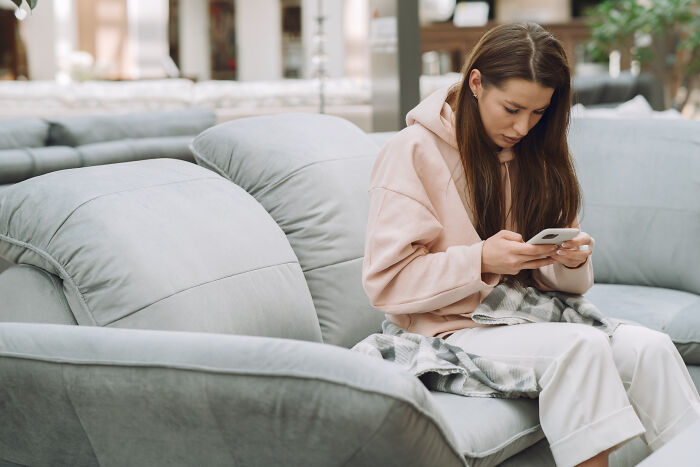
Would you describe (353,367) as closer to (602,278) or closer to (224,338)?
(224,338)

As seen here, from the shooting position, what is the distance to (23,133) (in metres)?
3.08

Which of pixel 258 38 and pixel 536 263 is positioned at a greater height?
pixel 258 38

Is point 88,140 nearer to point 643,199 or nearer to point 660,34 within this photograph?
point 643,199

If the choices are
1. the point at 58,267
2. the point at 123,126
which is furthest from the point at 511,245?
the point at 123,126

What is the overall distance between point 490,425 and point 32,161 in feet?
6.42

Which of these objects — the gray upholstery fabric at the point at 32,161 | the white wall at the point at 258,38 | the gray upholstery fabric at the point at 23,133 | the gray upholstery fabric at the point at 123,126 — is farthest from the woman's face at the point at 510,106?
the white wall at the point at 258,38

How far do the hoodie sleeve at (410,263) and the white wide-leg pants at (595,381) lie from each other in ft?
0.35

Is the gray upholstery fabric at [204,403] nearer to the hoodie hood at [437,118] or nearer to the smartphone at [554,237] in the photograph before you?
the smartphone at [554,237]

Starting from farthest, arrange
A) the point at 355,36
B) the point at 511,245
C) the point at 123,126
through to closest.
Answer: the point at 355,36 → the point at 123,126 → the point at 511,245

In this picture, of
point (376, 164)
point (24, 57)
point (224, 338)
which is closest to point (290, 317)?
point (376, 164)

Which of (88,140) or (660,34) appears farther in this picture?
(660,34)

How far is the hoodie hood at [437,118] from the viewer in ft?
5.83

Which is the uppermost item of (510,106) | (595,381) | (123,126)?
Result: (510,106)

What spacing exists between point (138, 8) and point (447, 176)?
11.7 metres
